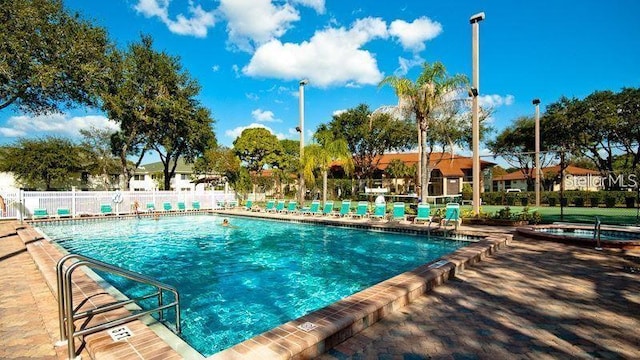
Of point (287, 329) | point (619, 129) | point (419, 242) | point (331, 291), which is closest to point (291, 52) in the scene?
point (419, 242)

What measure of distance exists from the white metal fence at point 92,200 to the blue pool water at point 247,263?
3.35 metres

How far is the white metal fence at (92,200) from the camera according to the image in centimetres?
1919

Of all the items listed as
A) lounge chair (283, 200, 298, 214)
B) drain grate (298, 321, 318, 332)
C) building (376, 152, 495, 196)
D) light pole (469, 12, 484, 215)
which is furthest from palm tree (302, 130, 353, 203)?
building (376, 152, 495, 196)

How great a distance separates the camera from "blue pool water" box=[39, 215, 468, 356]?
5.98 metres

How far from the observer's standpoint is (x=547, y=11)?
14914 mm

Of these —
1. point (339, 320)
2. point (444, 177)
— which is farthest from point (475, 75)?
point (444, 177)

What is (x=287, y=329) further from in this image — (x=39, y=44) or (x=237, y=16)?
(x=39, y=44)

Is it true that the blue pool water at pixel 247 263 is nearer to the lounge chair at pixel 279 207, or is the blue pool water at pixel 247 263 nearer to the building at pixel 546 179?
the lounge chair at pixel 279 207

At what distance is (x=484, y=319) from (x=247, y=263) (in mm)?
6964

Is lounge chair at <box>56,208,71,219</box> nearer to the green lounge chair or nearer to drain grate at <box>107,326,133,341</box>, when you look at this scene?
the green lounge chair

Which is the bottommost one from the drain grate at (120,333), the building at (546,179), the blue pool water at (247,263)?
the blue pool water at (247,263)

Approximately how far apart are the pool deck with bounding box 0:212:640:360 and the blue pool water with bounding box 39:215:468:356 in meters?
1.90

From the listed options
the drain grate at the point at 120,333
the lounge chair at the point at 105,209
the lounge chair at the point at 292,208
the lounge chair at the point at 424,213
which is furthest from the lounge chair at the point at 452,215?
the lounge chair at the point at 105,209

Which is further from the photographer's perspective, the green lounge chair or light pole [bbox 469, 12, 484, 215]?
the green lounge chair
